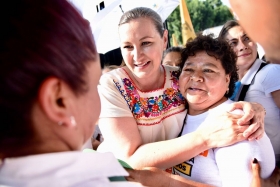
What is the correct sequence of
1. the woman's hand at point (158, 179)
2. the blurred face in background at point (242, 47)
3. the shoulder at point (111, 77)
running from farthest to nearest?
1. the blurred face in background at point (242, 47)
2. the shoulder at point (111, 77)
3. the woman's hand at point (158, 179)

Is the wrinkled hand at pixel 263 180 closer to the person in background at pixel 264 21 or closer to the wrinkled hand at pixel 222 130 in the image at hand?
the wrinkled hand at pixel 222 130

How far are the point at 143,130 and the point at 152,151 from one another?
0.53 feet

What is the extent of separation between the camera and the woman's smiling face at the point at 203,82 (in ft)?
6.01

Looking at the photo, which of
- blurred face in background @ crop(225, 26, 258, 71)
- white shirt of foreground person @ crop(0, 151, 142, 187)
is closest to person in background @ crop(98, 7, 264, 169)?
blurred face in background @ crop(225, 26, 258, 71)

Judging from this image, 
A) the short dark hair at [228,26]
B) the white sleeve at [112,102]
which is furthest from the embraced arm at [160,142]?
the short dark hair at [228,26]

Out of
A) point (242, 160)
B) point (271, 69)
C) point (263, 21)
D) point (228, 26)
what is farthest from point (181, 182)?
point (228, 26)

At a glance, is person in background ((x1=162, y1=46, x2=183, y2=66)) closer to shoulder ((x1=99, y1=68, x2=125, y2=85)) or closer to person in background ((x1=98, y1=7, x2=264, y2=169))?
person in background ((x1=98, y1=7, x2=264, y2=169))

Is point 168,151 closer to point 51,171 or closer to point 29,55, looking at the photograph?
point 51,171

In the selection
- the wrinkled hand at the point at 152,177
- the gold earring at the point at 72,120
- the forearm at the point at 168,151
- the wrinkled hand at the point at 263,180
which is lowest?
the wrinkled hand at the point at 263,180

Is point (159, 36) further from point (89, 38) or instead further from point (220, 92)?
point (89, 38)

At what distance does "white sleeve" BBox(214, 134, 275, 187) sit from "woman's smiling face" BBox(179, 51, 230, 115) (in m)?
0.35

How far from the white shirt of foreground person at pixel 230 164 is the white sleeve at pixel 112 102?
471mm

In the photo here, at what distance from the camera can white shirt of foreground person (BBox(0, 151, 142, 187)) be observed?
0.66m

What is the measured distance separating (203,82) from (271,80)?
0.52 metres
